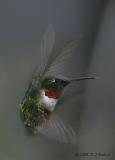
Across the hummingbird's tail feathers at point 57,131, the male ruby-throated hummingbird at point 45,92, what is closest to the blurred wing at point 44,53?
the male ruby-throated hummingbird at point 45,92

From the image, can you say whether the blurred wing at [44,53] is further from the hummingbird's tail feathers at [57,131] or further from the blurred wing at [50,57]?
the hummingbird's tail feathers at [57,131]

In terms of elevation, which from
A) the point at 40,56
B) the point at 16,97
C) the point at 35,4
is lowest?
the point at 16,97

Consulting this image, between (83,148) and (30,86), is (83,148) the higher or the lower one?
the lower one

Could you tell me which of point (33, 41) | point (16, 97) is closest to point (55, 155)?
point (16, 97)

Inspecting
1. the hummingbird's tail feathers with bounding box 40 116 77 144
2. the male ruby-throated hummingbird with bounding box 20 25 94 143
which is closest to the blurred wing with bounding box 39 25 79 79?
the male ruby-throated hummingbird with bounding box 20 25 94 143

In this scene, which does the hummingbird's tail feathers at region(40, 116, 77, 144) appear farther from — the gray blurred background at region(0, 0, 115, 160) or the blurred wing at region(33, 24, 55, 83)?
the blurred wing at region(33, 24, 55, 83)

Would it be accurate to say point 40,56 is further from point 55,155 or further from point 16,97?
point 55,155
